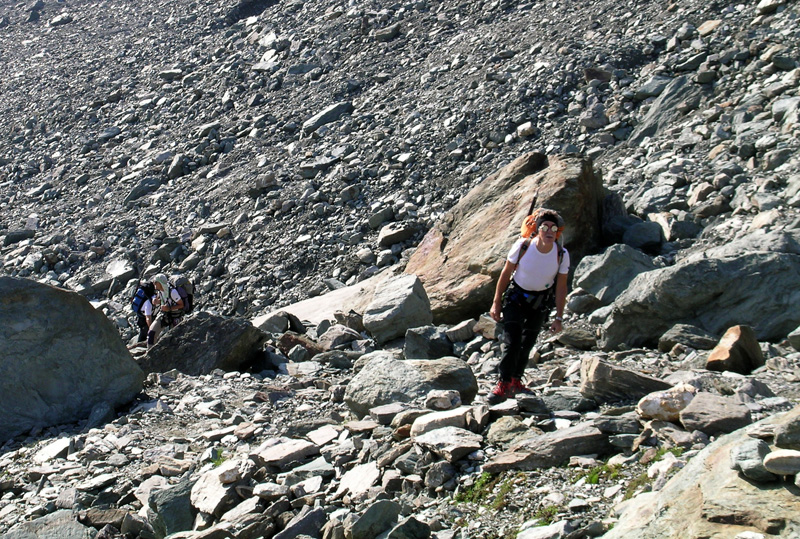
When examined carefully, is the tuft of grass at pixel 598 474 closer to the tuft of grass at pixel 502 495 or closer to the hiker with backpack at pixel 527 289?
the tuft of grass at pixel 502 495

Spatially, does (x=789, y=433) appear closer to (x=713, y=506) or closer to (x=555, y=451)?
(x=713, y=506)

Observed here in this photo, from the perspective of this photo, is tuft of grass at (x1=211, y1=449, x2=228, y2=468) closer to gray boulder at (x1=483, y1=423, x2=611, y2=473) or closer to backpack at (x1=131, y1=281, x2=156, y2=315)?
gray boulder at (x1=483, y1=423, x2=611, y2=473)

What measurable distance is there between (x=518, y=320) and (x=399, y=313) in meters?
3.80

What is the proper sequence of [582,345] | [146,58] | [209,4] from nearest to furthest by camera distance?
1. [582,345]
2. [146,58]
3. [209,4]

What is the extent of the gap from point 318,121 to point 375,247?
6022mm

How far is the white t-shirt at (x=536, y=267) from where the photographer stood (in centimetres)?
625

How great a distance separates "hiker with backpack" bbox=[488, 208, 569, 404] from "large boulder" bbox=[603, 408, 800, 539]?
2583mm

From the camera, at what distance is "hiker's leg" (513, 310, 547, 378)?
6.44m

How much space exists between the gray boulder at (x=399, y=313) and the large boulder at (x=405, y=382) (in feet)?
10.5

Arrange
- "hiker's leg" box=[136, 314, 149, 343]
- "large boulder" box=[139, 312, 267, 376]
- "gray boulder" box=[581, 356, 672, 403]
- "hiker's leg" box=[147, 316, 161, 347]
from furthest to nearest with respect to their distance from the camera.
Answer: "hiker's leg" box=[136, 314, 149, 343], "hiker's leg" box=[147, 316, 161, 347], "large boulder" box=[139, 312, 267, 376], "gray boulder" box=[581, 356, 672, 403]

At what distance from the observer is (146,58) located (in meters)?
28.6

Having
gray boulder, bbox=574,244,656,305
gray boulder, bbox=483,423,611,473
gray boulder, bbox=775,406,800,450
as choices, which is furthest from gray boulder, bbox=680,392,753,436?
gray boulder, bbox=574,244,656,305

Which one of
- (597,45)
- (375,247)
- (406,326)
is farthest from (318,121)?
(406,326)

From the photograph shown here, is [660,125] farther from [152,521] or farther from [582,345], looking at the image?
[152,521]
